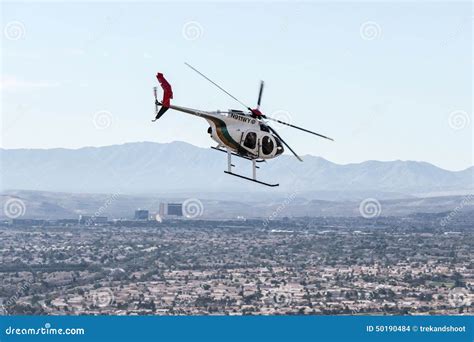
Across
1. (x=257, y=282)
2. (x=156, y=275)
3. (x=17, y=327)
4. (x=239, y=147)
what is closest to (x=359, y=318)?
(x=239, y=147)

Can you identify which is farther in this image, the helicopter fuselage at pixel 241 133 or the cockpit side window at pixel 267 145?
the cockpit side window at pixel 267 145

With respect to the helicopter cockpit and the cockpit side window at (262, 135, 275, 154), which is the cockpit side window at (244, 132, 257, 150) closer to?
the helicopter cockpit

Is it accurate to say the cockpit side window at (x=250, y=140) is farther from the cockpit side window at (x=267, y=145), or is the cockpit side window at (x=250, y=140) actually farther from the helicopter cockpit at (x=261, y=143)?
the cockpit side window at (x=267, y=145)

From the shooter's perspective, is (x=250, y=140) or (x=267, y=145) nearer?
(x=250, y=140)

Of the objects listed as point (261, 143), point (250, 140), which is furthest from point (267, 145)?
point (250, 140)

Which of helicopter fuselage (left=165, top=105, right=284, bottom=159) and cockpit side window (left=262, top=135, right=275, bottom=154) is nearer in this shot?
helicopter fuselage (left=165, top=105, right=284, bottom=159)

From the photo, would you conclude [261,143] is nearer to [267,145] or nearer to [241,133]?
[267,145]
